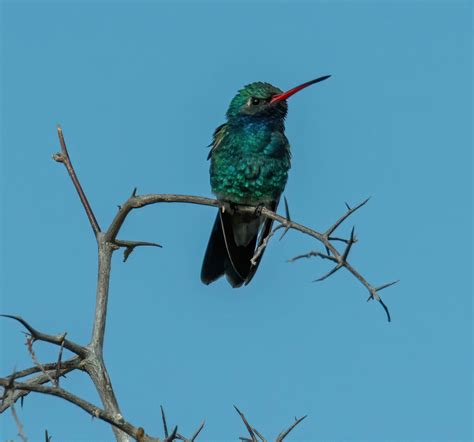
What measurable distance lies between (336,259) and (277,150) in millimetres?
3523

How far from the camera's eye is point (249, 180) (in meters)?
6.61

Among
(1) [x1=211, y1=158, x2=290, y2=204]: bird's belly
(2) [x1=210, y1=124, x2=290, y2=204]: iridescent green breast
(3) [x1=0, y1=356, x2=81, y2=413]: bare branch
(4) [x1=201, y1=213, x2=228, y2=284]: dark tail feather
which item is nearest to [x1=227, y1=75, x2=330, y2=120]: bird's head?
(2) [x1=210, y1=124, x2=290, y2=204]: iridescent green breast

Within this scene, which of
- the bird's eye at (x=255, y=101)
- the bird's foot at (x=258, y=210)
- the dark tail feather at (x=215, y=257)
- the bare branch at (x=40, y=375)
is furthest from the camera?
the bird's eye at (x=255, y=101)

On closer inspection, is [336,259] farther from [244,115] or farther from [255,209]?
[244,115]

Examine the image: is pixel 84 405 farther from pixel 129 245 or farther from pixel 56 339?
pixel 129 245

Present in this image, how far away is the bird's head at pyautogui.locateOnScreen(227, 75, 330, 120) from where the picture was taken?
23.4 feet

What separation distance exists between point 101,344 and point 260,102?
163 inches

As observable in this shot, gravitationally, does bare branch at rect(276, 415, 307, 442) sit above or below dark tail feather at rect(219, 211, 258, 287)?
below

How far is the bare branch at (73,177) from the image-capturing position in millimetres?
3783

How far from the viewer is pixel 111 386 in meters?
3.36

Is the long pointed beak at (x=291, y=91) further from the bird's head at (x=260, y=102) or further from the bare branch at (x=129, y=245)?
the bare branch at (x=129, y=245)

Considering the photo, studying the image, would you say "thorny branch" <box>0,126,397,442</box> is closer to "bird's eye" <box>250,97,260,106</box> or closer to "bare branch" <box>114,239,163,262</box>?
"bare branch" <box>114,239,163,262</box>

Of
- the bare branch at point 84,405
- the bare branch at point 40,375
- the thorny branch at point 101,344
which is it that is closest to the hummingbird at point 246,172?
the thorny branch at point 101,344

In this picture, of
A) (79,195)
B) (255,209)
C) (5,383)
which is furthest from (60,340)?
(255,209)
